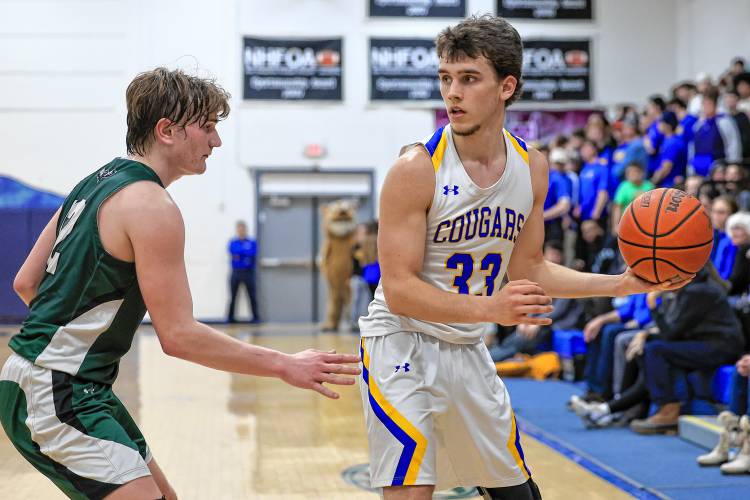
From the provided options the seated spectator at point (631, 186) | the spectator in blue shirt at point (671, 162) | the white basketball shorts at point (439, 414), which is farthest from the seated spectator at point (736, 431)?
the spectator in blue shirt at point (671, 162)

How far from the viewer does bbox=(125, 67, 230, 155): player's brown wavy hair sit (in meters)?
2.55

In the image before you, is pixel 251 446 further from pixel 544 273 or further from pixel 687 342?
pixel 544 273

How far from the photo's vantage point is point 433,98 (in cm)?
1720

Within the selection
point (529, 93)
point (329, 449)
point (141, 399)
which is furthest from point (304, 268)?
point (329, 449)

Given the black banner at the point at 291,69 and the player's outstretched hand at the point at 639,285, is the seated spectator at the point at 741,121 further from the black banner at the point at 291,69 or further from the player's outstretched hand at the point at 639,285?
the player's outstretched hand at the point at 639,285

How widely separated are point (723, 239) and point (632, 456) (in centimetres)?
248

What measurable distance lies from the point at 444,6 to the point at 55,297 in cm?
1550

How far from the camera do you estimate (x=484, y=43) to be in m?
2.90

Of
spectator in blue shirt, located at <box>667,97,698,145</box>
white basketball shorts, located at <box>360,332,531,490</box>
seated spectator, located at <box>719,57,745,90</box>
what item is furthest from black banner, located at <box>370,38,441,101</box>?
white basketball shorts, located at <box>360,332,531,490</box>

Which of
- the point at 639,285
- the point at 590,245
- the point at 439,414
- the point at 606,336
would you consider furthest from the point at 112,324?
the point at 590,245

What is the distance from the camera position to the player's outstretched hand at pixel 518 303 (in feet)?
8.48

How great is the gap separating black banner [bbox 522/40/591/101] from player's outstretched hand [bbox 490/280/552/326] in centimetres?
1481

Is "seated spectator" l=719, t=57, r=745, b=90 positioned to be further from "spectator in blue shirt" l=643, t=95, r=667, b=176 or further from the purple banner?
the purple banner

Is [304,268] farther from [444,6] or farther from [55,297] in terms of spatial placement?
[55,297]
